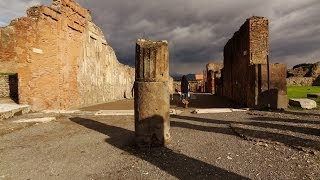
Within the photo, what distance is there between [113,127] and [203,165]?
4.43 meters

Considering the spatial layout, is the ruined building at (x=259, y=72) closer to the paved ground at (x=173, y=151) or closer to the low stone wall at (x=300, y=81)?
the paved ground at (x=173, y=151)

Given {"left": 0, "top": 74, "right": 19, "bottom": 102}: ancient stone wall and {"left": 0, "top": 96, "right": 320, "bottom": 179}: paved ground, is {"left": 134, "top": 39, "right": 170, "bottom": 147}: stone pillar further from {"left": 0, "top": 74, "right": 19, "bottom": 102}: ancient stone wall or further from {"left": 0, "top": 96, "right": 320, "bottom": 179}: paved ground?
{"left": 0, "top": 74, "right": 19, "bottom": 102}: ancient stone wall

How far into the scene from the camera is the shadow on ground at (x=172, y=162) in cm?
488

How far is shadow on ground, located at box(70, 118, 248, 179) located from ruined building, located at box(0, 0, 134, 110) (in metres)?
6.56

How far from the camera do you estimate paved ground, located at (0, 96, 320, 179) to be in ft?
16.6

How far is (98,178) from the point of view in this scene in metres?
4.90

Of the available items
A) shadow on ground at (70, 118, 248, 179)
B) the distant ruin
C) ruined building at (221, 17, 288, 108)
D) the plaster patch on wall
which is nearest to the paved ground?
shadow on ground at (70, 118, 248, 179)

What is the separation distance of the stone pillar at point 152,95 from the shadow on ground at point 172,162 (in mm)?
330

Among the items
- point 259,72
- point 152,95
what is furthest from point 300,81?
point 152,95

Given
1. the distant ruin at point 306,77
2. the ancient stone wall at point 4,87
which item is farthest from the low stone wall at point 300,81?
the ancient stone wall at point 4,87

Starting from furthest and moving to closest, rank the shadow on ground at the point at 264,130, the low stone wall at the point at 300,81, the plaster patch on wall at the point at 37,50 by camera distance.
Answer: the low stone wall at the point at 300,81 < the plaster patch on wall at the point at 37,50 < the shadow on ground at the point at 264,130

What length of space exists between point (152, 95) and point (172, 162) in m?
1.77

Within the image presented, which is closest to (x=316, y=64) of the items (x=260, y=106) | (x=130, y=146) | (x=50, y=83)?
(x=260, y=106)

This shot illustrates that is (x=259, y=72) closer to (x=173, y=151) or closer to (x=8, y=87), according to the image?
(x=173, y=151)
